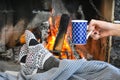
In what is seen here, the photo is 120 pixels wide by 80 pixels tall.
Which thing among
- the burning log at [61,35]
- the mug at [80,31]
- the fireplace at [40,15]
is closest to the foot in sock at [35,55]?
the mug at [80,31]

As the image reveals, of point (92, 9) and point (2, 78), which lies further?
point (92, 9)

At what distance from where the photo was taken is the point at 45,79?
0.99m

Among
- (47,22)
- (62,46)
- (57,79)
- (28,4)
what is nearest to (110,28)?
(57,79)

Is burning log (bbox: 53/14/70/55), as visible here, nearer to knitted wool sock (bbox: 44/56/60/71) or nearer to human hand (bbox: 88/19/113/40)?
human hand (bbox: 88/19/113/40)

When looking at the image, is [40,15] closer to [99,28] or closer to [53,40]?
[53,40]

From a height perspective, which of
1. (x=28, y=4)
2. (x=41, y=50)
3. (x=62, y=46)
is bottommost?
(x=62, y=46)

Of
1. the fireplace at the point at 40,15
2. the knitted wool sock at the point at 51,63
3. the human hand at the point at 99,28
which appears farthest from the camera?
the fireplace at the point at 40,15

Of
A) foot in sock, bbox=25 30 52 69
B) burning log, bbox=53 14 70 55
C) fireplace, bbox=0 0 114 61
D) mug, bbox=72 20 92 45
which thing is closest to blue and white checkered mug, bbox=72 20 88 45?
mug, bbox=72 20 92 45

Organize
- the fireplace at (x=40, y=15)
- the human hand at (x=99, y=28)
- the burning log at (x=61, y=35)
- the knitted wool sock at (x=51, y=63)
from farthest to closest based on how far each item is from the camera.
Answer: the fireplace at (x=40, y=15) < the burning log at (x=61, y=35) < the human hand at (x=99, y=28) < the knitted wool sock at (x=51, y=63)

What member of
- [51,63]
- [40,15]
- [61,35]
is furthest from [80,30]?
[40,15]

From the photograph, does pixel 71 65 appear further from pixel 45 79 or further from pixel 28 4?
pixel 28 4

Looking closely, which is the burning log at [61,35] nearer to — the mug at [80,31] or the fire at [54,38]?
the fire at [54,38]

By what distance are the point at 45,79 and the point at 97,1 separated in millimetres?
1328

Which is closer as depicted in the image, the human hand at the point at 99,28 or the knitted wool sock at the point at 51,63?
the knitted wool sock at the point at 51,63
